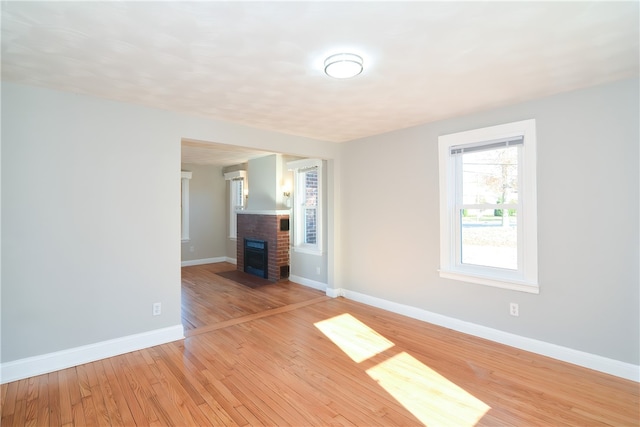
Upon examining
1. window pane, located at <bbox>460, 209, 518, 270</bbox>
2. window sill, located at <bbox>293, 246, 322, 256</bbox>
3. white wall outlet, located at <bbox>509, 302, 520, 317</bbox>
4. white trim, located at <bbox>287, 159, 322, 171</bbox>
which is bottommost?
white wall outlet, located at <bbox>509, 302, 520, 317</bbox>

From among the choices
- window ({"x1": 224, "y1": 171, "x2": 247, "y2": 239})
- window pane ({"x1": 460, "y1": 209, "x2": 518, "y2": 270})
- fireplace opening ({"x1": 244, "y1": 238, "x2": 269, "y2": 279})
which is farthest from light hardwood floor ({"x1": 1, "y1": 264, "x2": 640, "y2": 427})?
window ({"x1": 224, "y1": 171, "x2": 247, "y2": 239})

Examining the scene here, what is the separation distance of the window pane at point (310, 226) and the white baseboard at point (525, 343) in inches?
66.7

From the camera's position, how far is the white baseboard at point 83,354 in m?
2.54

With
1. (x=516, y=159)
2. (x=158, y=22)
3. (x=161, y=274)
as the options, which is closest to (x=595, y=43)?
(x=516, y=159)

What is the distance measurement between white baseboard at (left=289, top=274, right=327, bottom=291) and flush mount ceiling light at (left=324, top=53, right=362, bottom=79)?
3.80m

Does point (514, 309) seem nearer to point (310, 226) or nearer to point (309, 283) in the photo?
point (309, 283)

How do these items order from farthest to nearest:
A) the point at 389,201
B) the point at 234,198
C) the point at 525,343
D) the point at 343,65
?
the point at 234,198
the point at 389,201
the point at 525,343
the point at 343,65

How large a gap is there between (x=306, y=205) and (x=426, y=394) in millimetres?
3930

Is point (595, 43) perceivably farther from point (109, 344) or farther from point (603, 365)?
point (109, 344)

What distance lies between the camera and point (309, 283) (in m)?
5.61

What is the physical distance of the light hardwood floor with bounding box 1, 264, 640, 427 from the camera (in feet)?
6.93

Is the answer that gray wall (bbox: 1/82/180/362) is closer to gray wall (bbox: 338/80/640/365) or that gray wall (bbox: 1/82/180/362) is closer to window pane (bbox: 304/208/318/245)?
window pane (bbox: 304/208/318/245)

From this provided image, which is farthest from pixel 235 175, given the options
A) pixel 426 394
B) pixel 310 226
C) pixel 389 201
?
pixel 426 394

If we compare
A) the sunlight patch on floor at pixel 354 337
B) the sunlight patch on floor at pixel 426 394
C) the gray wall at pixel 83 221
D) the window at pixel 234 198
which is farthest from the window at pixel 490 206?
the window at pixel 234 198
